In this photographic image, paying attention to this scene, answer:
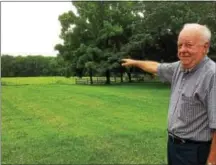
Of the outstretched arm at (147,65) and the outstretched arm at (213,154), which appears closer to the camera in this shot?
the outstretched arm at (213,154)

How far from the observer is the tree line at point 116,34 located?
2520 centimetres

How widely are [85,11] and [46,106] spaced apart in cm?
2164

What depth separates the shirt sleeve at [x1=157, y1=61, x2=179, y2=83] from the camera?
302cm

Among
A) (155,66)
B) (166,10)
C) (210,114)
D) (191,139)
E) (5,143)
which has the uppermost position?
(166,10)

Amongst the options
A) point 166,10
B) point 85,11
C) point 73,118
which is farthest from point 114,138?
point 85,11

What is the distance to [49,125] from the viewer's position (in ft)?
30.1

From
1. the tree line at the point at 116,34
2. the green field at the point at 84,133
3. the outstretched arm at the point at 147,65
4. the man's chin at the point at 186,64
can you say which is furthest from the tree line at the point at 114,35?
the man's chin at the point at 186,64

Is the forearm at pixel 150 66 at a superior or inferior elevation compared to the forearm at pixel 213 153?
superior

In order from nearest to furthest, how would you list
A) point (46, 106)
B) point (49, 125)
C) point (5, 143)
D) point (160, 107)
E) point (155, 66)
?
point (155, 66) → point (5, 143) → point (49, 125) → point (160, 107) → point (46, 106)

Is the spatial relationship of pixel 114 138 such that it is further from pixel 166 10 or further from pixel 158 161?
pixel 166 10

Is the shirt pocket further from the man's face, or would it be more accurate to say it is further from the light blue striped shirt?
the man's face

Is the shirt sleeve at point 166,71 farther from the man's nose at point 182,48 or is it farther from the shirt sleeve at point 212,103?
the shirt sleeve at point 212,103

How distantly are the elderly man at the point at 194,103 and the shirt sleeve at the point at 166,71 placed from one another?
0.18 metres

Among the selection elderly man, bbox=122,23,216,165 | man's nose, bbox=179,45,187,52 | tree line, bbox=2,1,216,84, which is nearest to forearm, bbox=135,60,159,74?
elderly man, bbox=122,23,216,165
